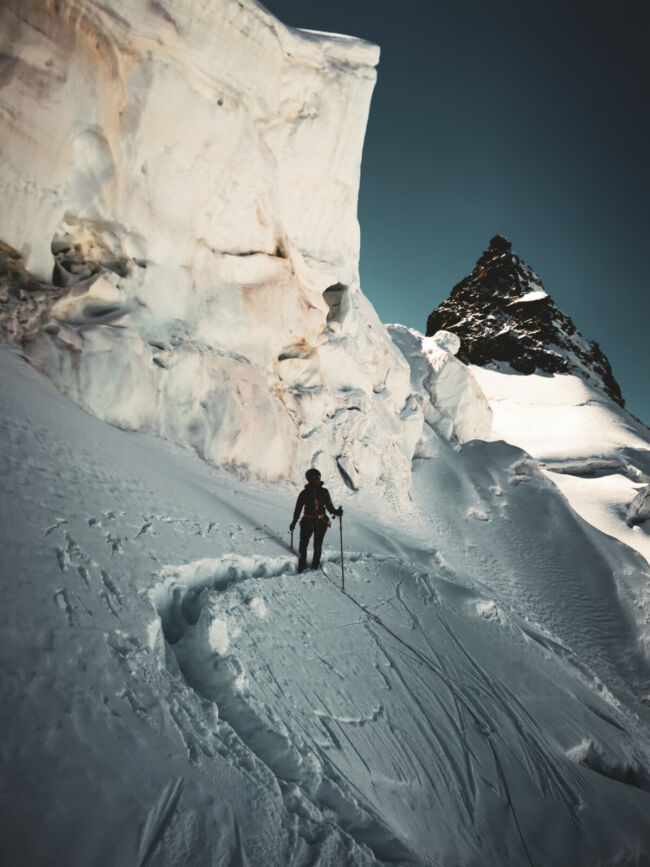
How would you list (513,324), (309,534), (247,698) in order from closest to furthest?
(247,698)
(309,534)
(513,324)

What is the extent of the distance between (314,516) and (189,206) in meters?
8.63

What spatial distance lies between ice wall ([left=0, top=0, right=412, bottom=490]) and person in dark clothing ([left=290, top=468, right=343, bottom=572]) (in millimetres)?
4163

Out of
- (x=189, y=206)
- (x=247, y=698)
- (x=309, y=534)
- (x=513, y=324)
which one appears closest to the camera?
(x=247, y=698)

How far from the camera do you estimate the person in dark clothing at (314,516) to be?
18.3 feet

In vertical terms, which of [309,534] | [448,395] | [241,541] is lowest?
[241,541]

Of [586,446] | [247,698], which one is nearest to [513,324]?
[586,446]

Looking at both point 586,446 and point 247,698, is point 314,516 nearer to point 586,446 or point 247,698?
point 247,698

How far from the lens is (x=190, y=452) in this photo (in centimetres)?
875

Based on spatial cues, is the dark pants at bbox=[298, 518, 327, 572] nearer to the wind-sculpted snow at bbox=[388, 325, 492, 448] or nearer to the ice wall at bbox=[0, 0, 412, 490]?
the ice wall at bbox=[0, 0, 412, 490]

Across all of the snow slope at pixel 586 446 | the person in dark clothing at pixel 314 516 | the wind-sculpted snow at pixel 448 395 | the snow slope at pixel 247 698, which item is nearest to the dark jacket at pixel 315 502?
the person in dark clothing at pixel 314 516

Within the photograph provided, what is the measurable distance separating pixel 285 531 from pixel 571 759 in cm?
481

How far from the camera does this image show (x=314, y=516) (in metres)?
5.57

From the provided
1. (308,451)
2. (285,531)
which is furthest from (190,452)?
(308,451)

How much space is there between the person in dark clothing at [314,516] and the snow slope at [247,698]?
0.28m
